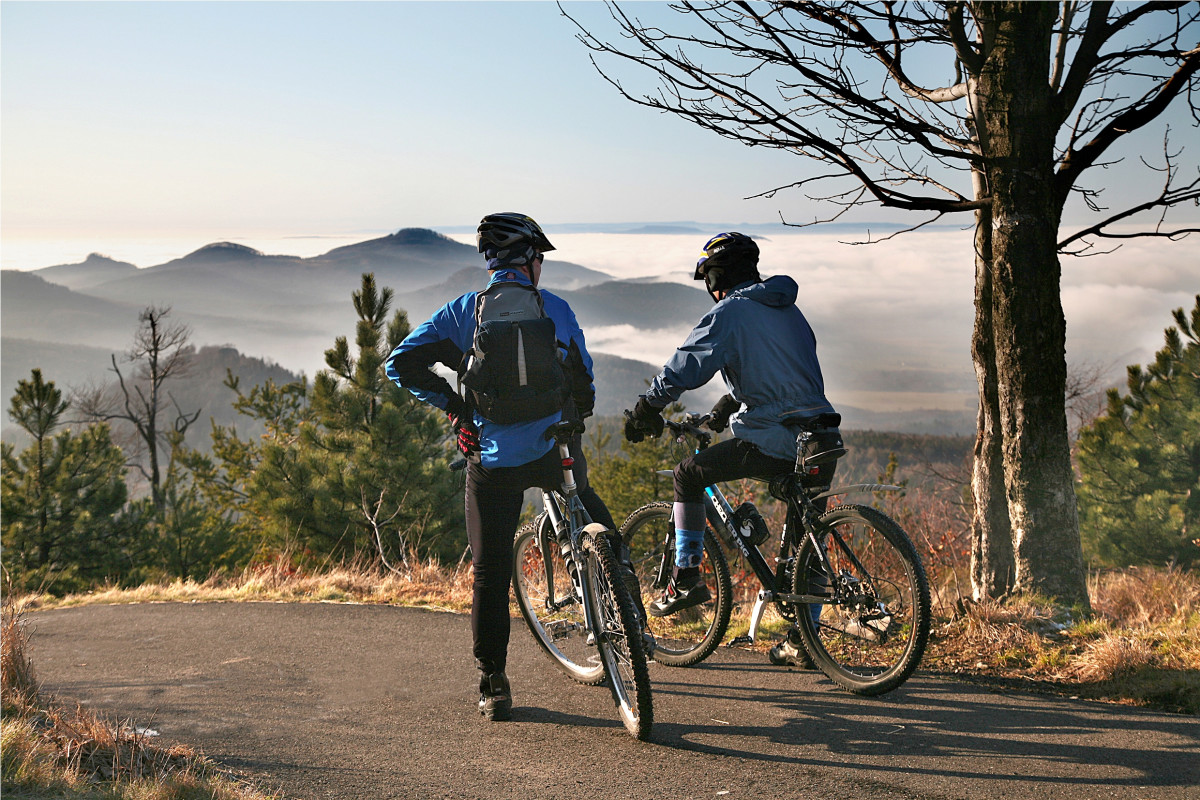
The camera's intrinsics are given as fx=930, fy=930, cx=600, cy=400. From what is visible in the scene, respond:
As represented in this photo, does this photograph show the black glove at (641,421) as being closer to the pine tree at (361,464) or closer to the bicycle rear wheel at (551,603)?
the bicycle rear wheel at (551,603)

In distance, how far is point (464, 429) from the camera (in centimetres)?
416

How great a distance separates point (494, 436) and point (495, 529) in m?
0.43

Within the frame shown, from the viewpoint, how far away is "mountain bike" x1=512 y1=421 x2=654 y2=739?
12.6 ft

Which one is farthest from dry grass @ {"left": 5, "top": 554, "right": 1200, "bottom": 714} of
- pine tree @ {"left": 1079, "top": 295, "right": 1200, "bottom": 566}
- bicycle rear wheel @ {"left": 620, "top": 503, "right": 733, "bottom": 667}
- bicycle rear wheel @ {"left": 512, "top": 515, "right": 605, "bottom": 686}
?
pine tree @ {"left": 1079, "top": 295, "right": 1200, "bottom": 566}

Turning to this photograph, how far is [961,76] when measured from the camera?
6.64 metres

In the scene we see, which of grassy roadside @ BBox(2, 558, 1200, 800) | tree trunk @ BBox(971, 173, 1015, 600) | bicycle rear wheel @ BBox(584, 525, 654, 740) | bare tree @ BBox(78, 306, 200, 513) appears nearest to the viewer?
grassy roadside @ BBox(2, 558, 1200, 800)

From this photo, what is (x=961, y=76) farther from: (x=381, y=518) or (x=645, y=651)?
(x=381, y=518)

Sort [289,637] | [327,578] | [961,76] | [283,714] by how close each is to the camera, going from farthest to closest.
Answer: [327,578], [961,76], [289,637], [283,714]

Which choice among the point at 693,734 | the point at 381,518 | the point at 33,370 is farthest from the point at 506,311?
the point at 33,370

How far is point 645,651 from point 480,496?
1.02m

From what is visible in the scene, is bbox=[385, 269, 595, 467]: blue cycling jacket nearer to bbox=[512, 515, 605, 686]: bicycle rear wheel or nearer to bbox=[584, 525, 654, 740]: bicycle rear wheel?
bbox=[584, 525, 654, 740]: bicycle rear wheel

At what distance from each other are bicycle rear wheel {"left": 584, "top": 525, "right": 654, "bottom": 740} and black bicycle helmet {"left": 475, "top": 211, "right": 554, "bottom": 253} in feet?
4.30

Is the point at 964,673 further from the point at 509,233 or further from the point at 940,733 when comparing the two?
the point at 509,233

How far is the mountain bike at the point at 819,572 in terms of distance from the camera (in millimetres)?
4141
